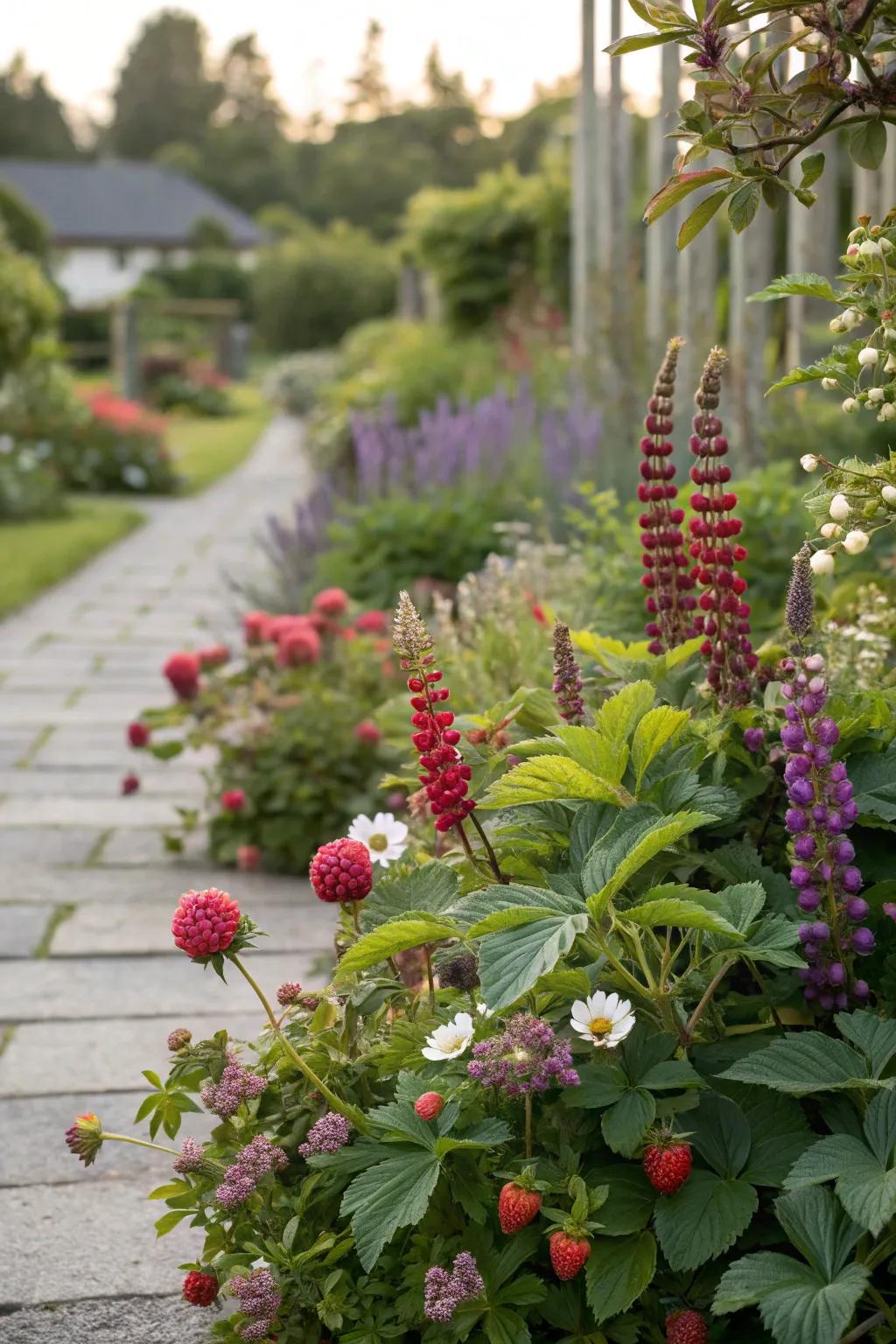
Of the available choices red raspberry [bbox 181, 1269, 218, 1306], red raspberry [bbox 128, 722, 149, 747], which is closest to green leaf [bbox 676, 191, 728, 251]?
red raspberry [bbox 181, 1269, 218, 1306]

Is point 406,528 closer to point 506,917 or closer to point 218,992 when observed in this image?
point 218,992

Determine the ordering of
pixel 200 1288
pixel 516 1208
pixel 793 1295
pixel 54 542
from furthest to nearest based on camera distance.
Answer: pixel 54 542, pixel 200 1288, pixel 516 1208, pixel 793 1295

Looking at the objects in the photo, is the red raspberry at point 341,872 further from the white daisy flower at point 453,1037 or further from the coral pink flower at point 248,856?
the coral pink flower at point 248,856

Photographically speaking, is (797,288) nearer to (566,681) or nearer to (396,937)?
(566,681)

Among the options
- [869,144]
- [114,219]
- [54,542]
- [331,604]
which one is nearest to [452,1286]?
[869,144]

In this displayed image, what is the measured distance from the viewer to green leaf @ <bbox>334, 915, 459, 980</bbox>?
4.90ft

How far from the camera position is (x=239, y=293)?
3666cm

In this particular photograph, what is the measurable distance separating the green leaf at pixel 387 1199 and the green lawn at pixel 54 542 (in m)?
6.17

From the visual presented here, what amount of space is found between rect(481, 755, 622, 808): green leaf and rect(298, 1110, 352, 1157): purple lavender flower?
1.22 ft

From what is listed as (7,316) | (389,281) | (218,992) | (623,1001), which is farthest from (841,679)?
(389,281)

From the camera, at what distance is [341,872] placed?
65.5 inches

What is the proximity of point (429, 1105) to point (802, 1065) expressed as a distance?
370 mm

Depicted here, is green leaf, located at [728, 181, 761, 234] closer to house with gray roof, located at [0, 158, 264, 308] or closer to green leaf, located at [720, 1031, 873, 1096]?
green leaf, located at [720, 1031, 873, 1096]

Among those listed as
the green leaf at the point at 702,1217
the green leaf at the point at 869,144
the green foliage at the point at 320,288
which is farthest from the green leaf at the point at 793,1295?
the green foliage at the point at 320,288
